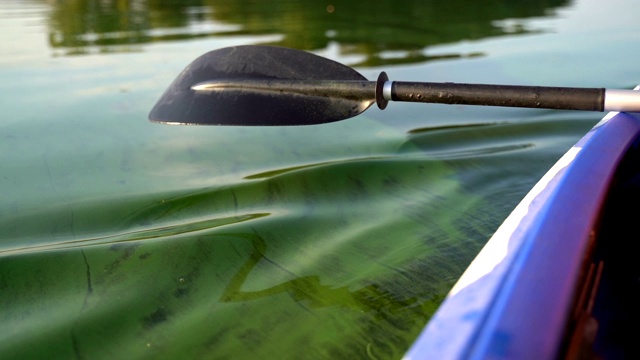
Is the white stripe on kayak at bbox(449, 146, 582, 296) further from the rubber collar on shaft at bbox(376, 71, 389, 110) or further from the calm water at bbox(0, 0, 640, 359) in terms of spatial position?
the rubber collar on shaft at bbox(376, 71, 389, 110)

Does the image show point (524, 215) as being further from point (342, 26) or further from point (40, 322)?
point (342, 26)

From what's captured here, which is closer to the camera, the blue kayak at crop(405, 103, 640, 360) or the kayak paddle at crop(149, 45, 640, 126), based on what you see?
the blue kayak at crop(405, 103, 640, 360)

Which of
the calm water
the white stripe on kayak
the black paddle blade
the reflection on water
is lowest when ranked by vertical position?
the calm water

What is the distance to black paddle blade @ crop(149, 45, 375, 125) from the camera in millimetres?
1663

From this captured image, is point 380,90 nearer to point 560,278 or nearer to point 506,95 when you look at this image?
point 506,95

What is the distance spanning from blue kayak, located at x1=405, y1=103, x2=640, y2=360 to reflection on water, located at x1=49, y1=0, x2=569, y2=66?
8.25 feet

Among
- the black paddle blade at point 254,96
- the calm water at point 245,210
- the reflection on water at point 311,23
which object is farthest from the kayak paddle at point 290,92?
the reflection on water at point 311,23

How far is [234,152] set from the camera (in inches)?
82.9

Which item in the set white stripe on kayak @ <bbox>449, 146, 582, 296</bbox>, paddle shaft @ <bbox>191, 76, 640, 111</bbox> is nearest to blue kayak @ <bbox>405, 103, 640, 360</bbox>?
white stripe on kayak @ <bbox>449, 146, 582, 296</bbox>

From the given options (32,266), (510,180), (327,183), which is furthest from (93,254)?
(510,180)

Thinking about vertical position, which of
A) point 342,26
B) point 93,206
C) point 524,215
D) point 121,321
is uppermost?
point 342,26

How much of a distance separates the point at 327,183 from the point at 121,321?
2.62 feet

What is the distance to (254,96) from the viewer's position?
1761mm

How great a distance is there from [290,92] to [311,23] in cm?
351
